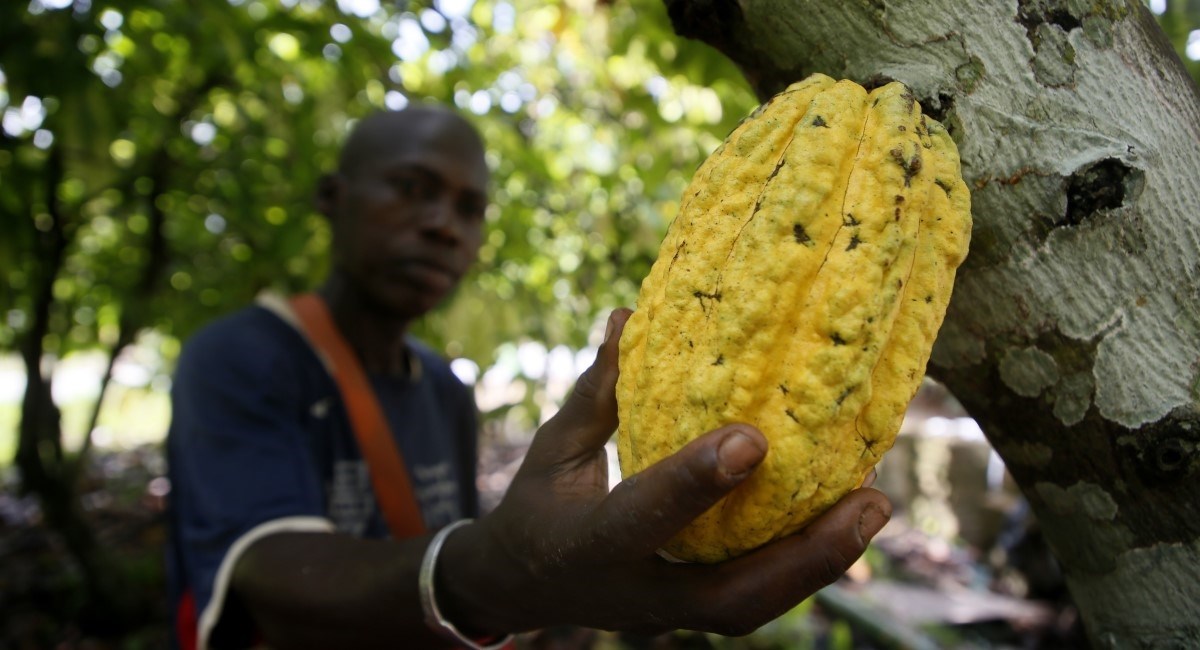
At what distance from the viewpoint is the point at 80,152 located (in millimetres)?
2004

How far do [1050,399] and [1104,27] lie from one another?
0.38 metres

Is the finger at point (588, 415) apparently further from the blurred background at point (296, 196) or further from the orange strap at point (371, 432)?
the blurred background at point (296, 196)

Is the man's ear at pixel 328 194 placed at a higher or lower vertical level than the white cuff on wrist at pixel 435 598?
higher

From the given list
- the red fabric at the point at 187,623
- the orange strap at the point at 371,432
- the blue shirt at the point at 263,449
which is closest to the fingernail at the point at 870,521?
the blue shirt at the point at 263,449

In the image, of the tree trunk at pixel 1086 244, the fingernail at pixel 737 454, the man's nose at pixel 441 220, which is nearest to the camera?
the fingernail at pixel 737 454

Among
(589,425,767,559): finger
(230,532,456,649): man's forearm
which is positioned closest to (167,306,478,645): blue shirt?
(230,532,456,649): man's forearm

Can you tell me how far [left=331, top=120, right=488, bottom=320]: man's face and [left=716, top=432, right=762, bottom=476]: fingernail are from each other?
5.60 ft

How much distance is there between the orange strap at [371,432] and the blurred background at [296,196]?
0.49 metres

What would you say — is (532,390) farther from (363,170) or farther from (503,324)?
(363,170)

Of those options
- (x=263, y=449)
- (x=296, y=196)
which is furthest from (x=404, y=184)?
(x=296, y=196)

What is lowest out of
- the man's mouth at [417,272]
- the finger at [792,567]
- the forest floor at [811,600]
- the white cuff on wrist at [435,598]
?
the forest floor at [811,600]

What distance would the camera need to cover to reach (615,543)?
0.72 meters

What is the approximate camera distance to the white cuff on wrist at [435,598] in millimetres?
1011

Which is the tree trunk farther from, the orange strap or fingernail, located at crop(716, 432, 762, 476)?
the orange strap
